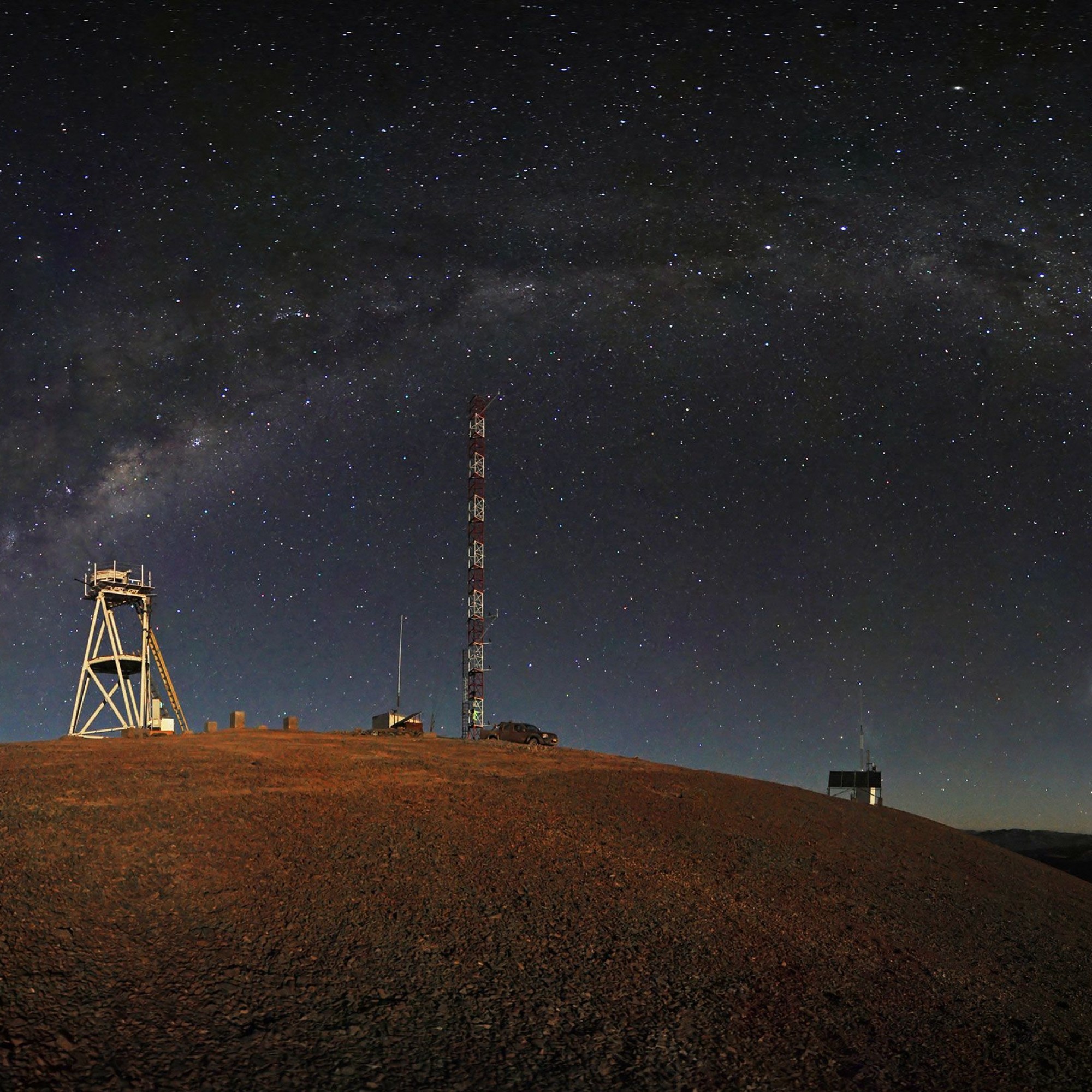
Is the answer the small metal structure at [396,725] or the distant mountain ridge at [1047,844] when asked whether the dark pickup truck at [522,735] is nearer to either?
the small metal structure at [396,725]

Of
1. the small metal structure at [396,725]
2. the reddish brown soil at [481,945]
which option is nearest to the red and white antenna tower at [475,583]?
the small metal structure at [396,725]

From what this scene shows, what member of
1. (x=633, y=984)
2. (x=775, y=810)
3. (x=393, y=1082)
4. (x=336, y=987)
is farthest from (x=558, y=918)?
(x=775, y=810)

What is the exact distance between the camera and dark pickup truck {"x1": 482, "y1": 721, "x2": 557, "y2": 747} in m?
40.5

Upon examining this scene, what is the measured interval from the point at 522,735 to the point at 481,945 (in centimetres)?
2767

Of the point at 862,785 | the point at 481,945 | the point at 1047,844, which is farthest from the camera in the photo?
the point at 1047,844

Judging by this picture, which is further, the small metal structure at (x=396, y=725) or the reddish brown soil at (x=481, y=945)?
the small metal structure at (x=396, y=725)

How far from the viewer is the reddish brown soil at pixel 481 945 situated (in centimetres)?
981

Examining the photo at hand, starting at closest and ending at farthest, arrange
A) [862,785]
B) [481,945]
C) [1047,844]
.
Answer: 1. [481,945]
2. [862,785]
3. [1047,844]

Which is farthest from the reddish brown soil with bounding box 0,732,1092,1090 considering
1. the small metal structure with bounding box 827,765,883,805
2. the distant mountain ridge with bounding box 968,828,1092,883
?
the distant mountain ridge with bounding box 968,828,1092,883

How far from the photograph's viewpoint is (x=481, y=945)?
13.1 meters

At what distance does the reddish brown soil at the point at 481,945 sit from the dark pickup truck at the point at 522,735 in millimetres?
16174

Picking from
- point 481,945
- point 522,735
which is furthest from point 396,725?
point 481,945

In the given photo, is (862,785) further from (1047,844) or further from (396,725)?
(1047,844)

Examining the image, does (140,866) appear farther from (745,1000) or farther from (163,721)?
(163,721)
